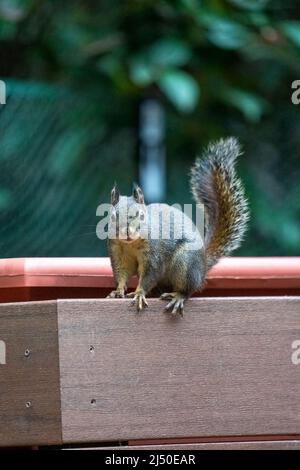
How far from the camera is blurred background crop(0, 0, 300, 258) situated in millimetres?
3062

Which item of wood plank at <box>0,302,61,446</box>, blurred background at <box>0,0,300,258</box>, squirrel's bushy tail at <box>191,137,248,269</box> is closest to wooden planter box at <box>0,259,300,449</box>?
wood plank at <box>0,302,61,446</box>

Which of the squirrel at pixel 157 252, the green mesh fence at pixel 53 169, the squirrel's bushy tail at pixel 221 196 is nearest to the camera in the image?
the squirrel at pixel 157 252

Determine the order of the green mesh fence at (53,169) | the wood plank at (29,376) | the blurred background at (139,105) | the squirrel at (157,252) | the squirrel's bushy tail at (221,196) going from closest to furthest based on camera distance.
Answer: the wood plank at (29,376) < the squirrel at (157,252) < the squirrel's bushy tail at (221,196) < the green mesh fence at (53,169) < the blurred background at (139,105)

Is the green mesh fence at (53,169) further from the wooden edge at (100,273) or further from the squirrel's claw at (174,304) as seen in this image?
the squirrel's claw at (174,304)

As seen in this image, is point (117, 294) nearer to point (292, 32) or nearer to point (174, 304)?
point (174, 304)

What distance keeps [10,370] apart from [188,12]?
60.6 inches

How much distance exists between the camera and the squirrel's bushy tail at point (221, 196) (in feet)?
6.97

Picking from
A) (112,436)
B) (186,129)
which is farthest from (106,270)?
(186,129)

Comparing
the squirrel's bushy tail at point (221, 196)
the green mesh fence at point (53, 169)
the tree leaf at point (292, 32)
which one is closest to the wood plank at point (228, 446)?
the squirrel's bushy tail at point (221, 196)

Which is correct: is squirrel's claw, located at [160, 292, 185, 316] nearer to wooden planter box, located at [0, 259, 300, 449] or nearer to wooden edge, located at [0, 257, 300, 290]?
wooden planter box, located at [0, 259, 300, 449]

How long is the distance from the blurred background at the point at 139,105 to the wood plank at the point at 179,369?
105 centimetres

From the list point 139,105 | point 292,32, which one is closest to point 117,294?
point 292,32

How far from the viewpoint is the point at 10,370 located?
178 centimetres
